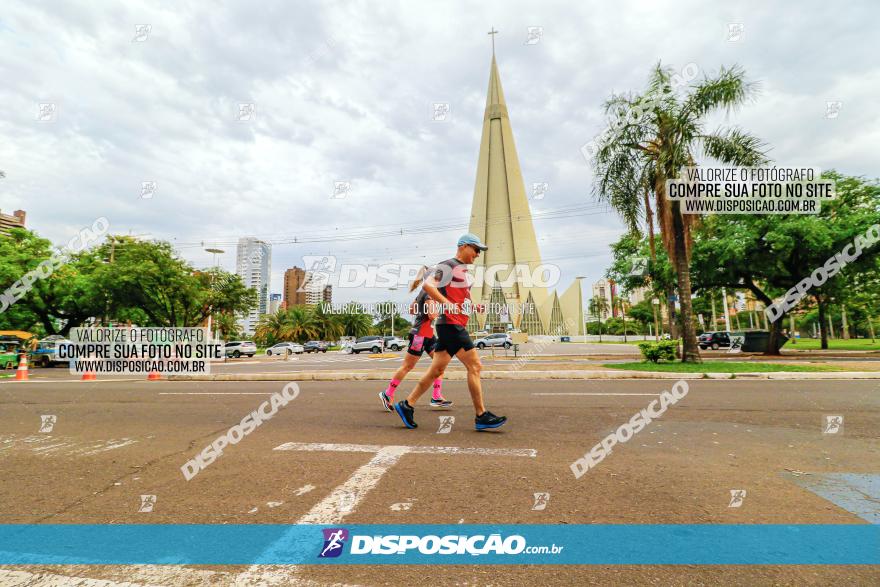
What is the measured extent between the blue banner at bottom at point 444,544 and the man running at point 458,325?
2.27m

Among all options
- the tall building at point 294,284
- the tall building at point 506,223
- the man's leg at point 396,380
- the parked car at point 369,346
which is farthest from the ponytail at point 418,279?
the tall building at point 294,284

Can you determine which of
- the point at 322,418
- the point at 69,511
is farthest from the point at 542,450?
the point at 69,511

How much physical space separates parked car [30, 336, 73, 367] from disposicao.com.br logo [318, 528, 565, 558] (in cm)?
2912

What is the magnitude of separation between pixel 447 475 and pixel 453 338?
171 cm

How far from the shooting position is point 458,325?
4703 millimetres

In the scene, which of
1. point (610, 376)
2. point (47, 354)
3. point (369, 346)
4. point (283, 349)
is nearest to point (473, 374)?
point (610, 376)

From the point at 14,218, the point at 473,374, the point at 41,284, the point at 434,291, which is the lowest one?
the point at 473,374

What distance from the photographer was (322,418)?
559cm

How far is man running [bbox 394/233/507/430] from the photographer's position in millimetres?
4609

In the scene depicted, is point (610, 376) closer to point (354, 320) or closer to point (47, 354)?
point (47, 354)

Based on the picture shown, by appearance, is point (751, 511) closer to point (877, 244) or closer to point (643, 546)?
point (643, 546)

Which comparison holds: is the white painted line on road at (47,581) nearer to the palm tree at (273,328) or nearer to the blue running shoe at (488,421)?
the blue running shoe at (488,421)

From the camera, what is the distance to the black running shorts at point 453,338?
4.65 meters

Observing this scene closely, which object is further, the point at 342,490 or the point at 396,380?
the point at 396,380
